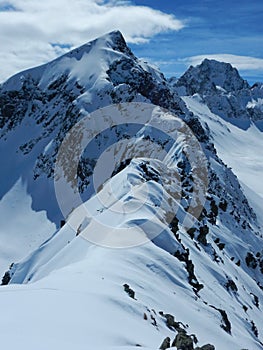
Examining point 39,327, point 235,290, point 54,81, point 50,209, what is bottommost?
point 50,209

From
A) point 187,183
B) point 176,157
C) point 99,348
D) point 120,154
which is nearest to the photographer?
point 99,348

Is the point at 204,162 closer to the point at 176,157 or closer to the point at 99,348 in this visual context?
the point at 176,157

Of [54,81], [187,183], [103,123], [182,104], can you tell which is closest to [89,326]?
[187,183]

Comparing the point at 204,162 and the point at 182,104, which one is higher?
the point at 182,104

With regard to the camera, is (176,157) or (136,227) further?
(176,157)

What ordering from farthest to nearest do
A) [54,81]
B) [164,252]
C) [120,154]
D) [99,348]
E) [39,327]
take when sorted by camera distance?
[54,81] → [120,154] → [164,252] → [39,327] → [99,348]

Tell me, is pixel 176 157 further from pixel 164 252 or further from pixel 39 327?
pixel 39 327
